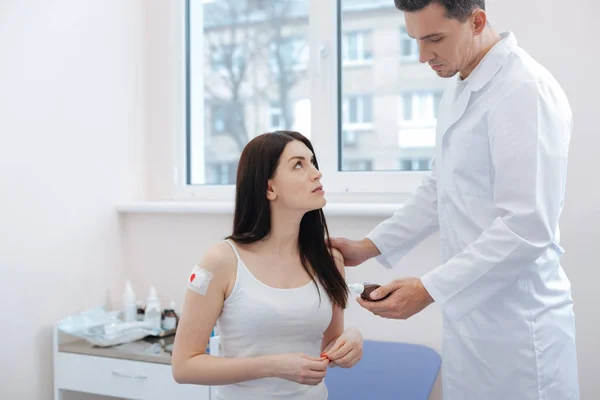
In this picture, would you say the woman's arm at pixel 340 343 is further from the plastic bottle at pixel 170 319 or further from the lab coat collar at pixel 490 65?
the plastic bottle at pixel 170 319

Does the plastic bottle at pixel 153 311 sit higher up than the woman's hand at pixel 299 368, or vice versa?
the woman's hand at pixel 299 368

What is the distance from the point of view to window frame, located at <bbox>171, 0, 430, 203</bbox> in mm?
2559

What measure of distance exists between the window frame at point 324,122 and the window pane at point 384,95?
0.03 m

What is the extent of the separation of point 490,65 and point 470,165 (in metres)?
0.23

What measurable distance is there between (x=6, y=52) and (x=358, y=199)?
1390 millimetres

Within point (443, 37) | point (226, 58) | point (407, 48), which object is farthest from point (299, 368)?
point (226, 58)

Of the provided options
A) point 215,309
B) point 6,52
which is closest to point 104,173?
point 6,52

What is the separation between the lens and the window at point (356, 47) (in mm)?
2633

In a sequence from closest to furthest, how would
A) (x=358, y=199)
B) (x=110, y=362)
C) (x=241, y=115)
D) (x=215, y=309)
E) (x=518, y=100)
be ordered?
(x=518, y=100) → (x=215, y=309) → (x=110, y=362) → (x=358, y=199) → (x=241, y=115)

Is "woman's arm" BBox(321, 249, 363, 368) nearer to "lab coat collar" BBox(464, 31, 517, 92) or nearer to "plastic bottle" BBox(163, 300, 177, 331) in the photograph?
"lab coat collar" BBox(464, 31, 517, 92)

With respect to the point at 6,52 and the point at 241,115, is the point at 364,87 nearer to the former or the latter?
the point at 241,115

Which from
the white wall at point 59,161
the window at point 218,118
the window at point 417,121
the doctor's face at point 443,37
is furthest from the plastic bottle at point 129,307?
the doctor's face at point 443,37

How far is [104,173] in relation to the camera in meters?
2.67

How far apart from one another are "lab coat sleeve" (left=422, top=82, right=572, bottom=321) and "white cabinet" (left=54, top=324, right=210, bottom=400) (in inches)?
42.1
